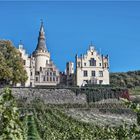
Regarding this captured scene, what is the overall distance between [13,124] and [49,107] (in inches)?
1524

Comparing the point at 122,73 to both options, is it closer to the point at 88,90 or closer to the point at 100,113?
the point at 88,90

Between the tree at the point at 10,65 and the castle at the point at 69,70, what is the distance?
30.3 feet

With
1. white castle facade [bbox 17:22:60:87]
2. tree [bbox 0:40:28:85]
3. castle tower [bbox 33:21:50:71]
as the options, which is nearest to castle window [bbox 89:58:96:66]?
white castle facade [bbox 17:22:60:87]

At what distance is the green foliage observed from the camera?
25.7ft

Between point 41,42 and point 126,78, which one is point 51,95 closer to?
point 41,42

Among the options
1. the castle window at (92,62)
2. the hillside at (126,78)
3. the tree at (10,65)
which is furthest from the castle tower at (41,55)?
the hillside at (126,78)

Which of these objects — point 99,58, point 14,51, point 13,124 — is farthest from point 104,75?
point 13,124

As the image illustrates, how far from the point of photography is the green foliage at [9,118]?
7.82 m

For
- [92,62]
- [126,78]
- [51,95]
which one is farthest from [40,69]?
[126,78]

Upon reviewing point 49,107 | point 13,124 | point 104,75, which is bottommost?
point 13,124

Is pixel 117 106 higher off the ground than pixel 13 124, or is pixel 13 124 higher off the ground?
pixel 117 106

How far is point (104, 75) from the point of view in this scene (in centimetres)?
6875

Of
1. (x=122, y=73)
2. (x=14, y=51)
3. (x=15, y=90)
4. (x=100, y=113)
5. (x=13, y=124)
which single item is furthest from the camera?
(x=122, y=73)

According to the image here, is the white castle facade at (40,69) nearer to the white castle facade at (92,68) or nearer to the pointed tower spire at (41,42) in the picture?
the pointed tower spire at (41,42)
